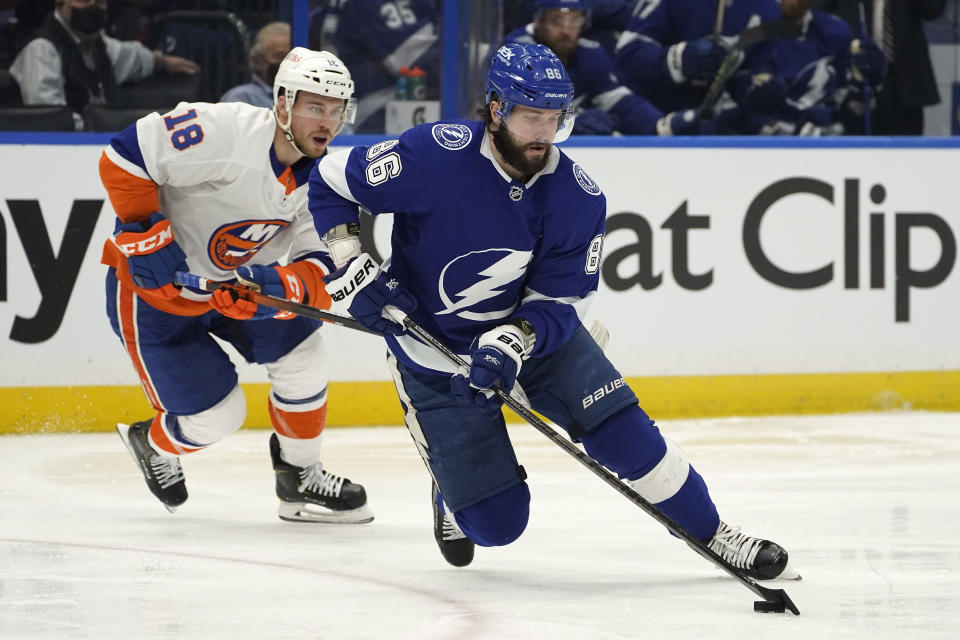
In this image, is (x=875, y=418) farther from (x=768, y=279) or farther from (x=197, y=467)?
(x=197, y=467)

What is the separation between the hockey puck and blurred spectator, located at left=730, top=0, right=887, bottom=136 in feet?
11.3

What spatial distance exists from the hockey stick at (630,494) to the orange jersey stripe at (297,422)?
0.85m

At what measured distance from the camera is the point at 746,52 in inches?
230

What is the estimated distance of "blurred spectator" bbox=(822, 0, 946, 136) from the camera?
19.2ft

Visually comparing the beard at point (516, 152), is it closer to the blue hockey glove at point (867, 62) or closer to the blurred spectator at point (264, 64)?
the blurred spectator at point (264, 64)

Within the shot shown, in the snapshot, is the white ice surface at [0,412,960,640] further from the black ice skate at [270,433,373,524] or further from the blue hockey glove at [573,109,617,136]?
the blue hockey glove at [573,109,617,136]

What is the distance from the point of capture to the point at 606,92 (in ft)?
18.5

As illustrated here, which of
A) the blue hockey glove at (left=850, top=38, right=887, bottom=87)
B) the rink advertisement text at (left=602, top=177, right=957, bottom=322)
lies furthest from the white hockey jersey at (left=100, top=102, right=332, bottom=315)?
the blue hockey glove at (left=850, top=38, right=887, bottom=87)

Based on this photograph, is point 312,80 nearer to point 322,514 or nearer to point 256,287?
point 256,287

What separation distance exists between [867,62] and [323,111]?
315 centimetres

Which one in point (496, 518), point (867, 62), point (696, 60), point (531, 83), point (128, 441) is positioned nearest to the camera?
point (531, 83)

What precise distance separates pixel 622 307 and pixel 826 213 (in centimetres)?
86

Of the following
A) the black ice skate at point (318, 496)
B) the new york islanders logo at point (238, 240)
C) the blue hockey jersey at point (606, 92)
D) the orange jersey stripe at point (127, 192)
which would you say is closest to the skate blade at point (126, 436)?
the black ice skate at point (318, 496)

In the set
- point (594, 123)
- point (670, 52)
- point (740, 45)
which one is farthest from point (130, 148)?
point (740, 45)
